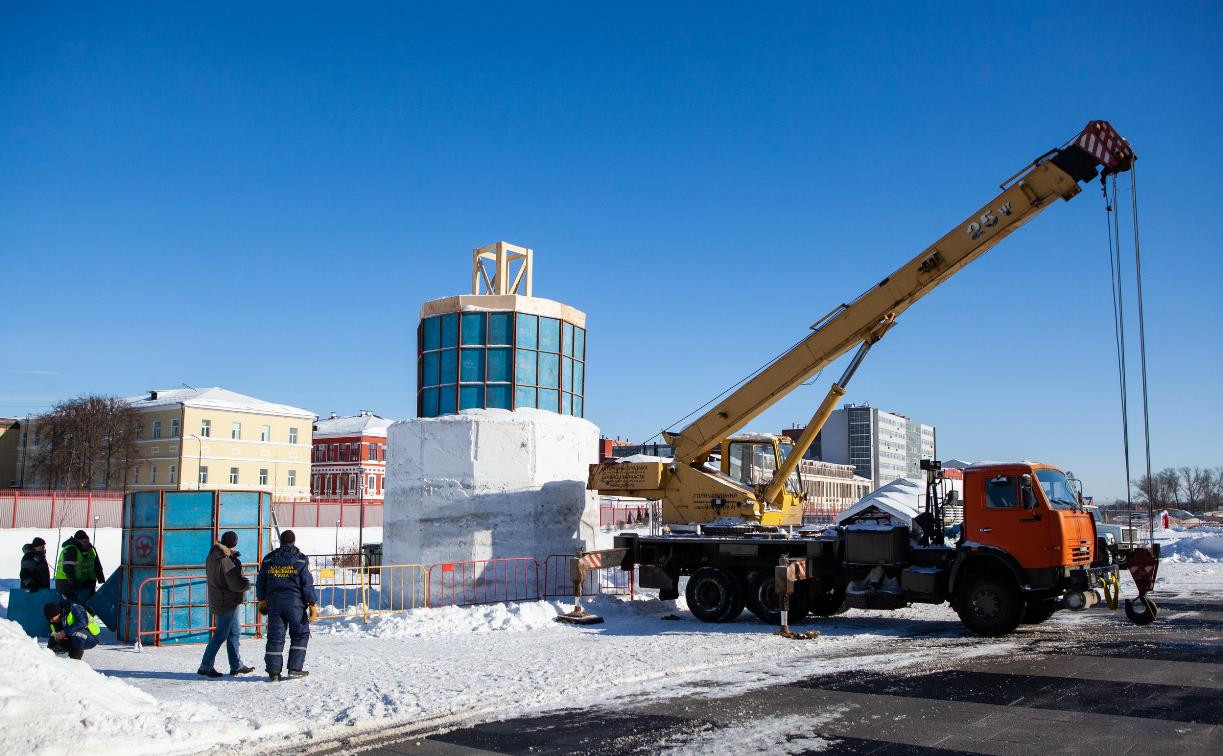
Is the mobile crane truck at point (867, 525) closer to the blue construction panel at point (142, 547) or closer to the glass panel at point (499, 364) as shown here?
the glass panel at point (499, 364)

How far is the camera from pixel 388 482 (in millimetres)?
19797

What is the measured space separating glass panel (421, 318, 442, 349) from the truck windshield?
11941mm

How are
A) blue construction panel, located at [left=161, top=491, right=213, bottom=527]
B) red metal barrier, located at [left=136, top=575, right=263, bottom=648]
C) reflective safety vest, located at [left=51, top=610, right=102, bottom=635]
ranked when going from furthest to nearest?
blue construction panel, located at [left=161, top=491, right=213, bottom=527] → red metal barrier, located at [left=136, top=575, right=263, bottom=648] → reflective safety vest, located at [left=51, top=610, right=102, bottom=635]

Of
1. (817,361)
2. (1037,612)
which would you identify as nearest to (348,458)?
(817,361)

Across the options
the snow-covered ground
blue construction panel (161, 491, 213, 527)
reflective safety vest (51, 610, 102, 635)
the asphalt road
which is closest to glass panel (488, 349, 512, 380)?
the snow-covered ground

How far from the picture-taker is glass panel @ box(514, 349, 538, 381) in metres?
19.9

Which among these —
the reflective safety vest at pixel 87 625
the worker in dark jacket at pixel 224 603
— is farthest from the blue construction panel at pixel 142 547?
the worker in dark jacket at pixel 224 603

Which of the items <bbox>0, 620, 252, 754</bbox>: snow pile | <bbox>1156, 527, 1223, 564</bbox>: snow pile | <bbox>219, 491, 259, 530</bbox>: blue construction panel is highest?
<bbox>219, 491, 259, 530</bbox>: blue construction panel

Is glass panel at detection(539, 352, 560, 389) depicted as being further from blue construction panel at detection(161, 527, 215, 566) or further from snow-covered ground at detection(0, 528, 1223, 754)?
blue construction panel at detection(161, 527, 215, 566)

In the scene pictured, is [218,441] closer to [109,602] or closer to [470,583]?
[470,583]

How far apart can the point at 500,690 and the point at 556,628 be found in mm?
5308

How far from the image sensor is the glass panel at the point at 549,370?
66.5ft

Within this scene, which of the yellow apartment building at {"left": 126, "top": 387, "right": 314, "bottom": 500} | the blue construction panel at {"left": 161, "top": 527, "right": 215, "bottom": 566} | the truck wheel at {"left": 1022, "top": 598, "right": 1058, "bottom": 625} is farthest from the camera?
the yellow apartment building at {"left": 126, "top": 387, "right": 314, "bottom": 500}

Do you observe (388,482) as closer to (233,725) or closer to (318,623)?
(318,623)
